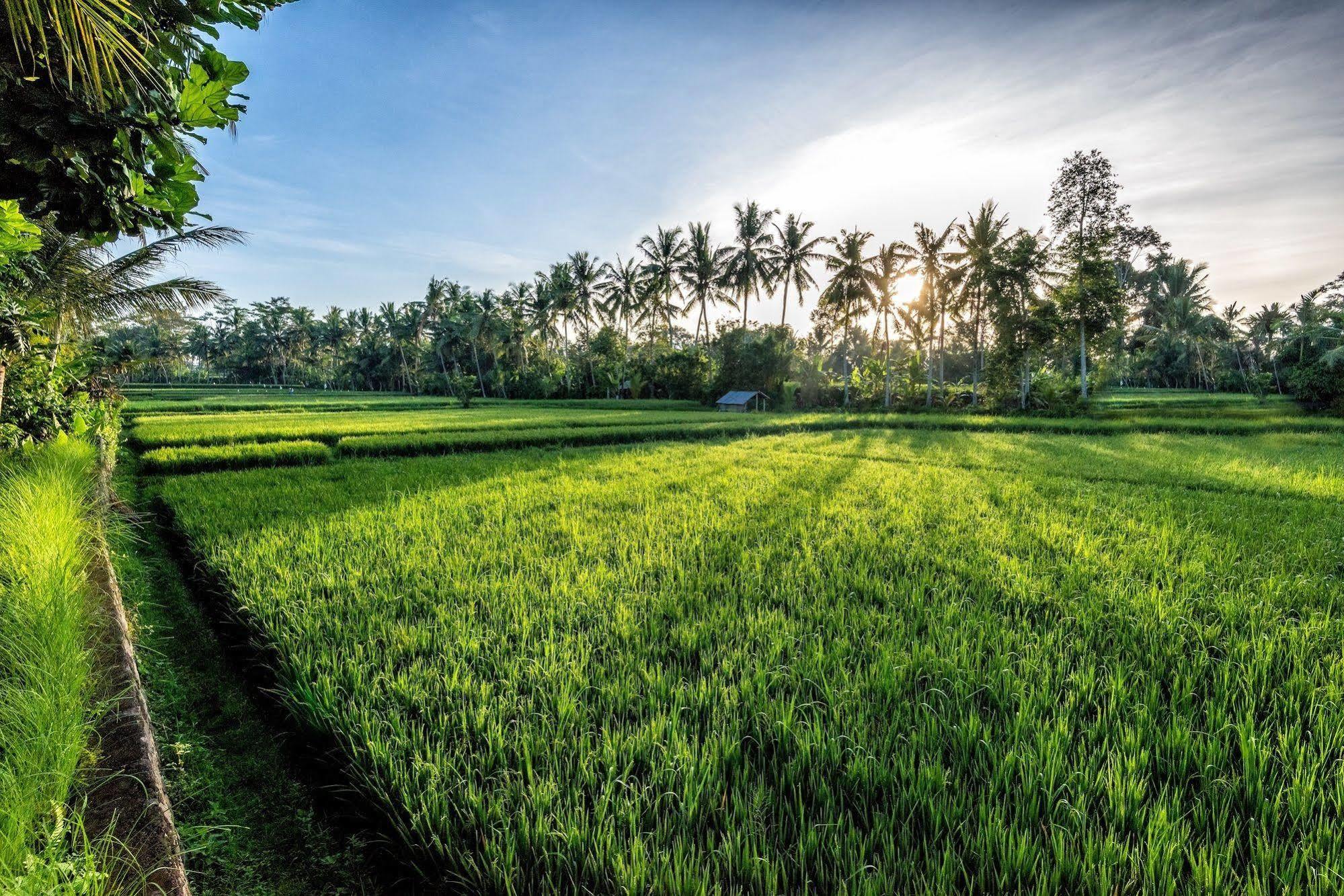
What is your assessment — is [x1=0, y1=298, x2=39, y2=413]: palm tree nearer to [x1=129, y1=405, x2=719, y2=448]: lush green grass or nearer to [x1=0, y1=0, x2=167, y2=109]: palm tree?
[x1=0, y1=0, x2=167, y2=109]: palm tree

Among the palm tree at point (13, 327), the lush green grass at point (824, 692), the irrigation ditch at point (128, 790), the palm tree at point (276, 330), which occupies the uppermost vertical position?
the palm tree at point (276, 330)

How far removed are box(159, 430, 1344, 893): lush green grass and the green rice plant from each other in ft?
16.3

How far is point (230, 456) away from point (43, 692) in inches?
360

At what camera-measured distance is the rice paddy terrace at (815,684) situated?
1.45m

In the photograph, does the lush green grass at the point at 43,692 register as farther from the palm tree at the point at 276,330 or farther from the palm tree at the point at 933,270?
the palm tree at the point at 276,330

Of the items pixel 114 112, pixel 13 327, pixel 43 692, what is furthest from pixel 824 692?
pixel 13 327

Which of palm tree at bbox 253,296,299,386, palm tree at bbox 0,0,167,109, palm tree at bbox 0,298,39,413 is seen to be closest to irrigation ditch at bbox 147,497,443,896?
palm tree at bbox 0,0,167,109

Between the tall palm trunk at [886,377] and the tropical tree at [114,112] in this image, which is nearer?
the tropical tree at [114,112]

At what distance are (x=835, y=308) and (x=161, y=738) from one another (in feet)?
102

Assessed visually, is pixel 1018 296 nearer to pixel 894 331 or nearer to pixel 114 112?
pixel 894 331

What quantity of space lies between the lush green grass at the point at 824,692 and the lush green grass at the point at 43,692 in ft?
2.21

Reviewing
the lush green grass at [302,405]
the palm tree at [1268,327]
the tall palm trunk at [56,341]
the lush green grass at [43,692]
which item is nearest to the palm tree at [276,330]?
the lush green grass at [302,405]

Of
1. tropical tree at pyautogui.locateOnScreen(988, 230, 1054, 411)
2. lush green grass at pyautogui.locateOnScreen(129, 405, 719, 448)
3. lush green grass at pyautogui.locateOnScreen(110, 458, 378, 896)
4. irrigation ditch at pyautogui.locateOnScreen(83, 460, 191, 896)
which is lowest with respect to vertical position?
lush green grass at pyautogui.locateOnScreen(110, 458, 378, 896)

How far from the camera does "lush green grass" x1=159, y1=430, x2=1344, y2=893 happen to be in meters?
1.44
